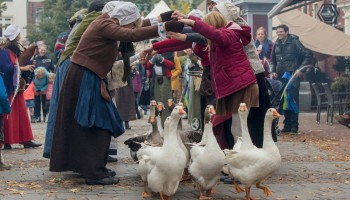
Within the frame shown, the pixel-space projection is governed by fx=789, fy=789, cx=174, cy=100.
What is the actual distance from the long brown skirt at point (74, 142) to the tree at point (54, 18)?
38935mm

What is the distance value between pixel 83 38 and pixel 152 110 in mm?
1396

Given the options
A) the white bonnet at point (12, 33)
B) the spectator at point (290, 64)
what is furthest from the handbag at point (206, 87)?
the spectator at point (290, 64)

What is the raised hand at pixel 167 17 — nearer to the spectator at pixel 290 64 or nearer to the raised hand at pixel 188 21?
the raised hand at pixel 188 21

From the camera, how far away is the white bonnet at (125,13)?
8.64 m

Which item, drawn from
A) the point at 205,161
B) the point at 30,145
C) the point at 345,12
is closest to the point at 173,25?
the point at 205,161

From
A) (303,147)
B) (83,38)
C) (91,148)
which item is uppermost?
(83,38)

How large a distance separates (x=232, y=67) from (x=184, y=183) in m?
1.44

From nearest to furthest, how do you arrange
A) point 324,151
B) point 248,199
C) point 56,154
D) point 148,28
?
point 248,199 < point 148,28 < point 56,154 < point 324,151

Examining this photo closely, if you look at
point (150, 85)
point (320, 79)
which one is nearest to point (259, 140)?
point (150, 85)

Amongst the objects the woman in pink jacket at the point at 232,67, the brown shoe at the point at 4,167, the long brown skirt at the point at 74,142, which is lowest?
the brown shoe at the point at 4,167

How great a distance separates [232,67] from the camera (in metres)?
8.52

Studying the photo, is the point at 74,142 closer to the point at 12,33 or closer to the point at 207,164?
the point at 207,164

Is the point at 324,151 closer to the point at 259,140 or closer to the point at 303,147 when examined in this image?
the point at 303,147

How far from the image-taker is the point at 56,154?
884 cm
